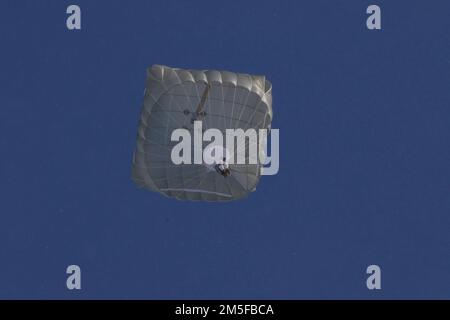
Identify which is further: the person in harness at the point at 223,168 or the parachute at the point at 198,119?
the parachute at the point at 198,119

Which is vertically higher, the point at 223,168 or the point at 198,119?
the point at 198,119

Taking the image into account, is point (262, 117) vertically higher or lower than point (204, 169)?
higher

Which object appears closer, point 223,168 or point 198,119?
point 223,168

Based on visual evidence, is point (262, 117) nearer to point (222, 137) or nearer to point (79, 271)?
point (222, 137)

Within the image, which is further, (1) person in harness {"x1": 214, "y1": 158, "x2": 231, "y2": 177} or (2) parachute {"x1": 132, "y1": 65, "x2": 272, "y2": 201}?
(2) parachute {"x1": 132, "y1": 65, "x2": 272, "y2": 201}
